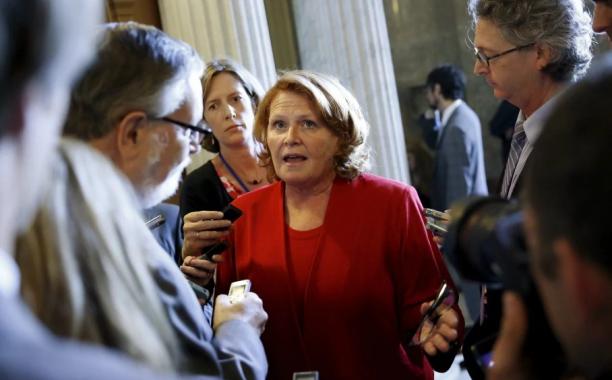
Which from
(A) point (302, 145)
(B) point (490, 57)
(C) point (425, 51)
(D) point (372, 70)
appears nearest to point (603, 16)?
(B) point (490, 57)

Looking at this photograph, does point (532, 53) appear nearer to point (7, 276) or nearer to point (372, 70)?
point (7, 276)

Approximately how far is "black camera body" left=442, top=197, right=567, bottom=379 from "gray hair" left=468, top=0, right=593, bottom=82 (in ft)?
4.62

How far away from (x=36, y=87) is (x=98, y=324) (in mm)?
588

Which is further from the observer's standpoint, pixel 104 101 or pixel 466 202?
pixel 104 101

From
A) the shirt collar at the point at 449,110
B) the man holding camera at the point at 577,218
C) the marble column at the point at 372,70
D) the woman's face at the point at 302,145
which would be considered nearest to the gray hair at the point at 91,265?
the man holding camera at the point at 577,218

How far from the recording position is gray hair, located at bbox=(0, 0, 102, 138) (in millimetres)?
684

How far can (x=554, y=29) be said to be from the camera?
8.36 ft

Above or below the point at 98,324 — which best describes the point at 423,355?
below

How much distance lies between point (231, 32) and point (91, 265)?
356 centimetres

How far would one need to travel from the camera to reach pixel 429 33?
8.13 metres

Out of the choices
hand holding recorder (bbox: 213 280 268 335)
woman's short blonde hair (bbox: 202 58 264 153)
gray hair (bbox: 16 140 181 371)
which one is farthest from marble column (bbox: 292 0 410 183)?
gray hair (bbox: 16 140 181 371)

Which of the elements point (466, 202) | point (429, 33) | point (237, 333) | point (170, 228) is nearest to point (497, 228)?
point (466, 202)

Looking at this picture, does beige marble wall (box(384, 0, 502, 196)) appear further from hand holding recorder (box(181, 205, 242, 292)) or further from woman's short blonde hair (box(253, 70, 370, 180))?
hand holding recorder (box(181, 205, 242, 292))

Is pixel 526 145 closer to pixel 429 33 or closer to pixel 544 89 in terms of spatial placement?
pixel 544 89
